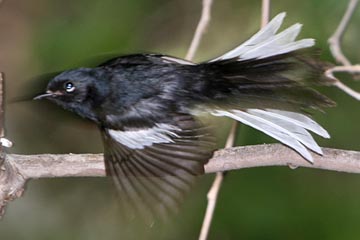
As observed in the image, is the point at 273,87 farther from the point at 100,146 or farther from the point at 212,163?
the point at 100,146

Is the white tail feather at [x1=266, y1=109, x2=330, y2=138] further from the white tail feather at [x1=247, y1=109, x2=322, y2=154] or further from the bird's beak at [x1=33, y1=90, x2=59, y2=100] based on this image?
the bird's beak at [x1=33, y1=90, x2=59, y2=100]

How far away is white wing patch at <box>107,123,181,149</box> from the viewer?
1.26 metres

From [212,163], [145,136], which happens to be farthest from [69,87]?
[212,163]

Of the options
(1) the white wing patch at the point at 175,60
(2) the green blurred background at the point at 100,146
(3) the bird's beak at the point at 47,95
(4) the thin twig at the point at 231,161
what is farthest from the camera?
(2) the green blurred background at the point at 100,146

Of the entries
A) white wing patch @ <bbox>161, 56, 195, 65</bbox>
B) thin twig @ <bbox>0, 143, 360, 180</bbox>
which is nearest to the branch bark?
thin twig @ <bbox>0, 143, 360, 180</bbox>

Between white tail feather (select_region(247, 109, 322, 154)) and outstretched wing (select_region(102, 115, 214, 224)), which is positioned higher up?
white tail feather (select_region(247, 109, 322, 154))

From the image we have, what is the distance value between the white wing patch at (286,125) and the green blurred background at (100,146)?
346 mm

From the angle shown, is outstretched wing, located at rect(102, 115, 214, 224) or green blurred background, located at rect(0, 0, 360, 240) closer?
outstretched wing, located at rect(102, 115, 214, 224)

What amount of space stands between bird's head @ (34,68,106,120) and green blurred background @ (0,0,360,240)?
0.15 m

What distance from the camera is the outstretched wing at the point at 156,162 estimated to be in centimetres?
120

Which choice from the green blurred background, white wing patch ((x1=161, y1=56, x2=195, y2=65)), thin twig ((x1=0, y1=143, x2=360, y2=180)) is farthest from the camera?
the green blurred background

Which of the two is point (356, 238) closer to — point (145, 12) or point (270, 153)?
point (270, 153)

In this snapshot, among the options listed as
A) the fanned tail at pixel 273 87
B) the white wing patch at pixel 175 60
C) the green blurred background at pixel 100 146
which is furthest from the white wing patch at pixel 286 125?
the green blurred background at pixel 100 146

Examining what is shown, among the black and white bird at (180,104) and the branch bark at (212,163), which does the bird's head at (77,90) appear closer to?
the black and white bird at (180,104)
